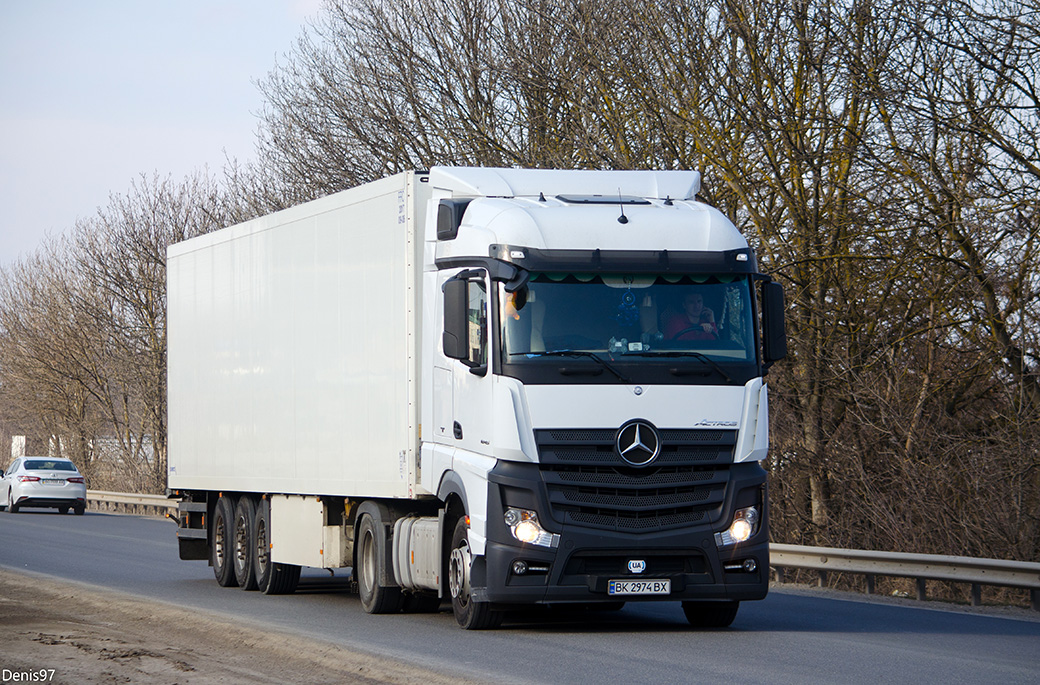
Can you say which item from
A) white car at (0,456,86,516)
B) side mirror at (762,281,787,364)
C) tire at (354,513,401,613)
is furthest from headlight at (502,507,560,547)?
white car at (0,456,86,516)

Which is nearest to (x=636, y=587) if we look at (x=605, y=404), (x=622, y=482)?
(x=622, y=482)

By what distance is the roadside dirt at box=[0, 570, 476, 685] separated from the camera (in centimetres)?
898

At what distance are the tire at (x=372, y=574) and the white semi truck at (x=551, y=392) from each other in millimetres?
26

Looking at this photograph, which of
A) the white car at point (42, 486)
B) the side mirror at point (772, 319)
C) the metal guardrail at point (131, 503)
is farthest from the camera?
the white car at point (42, 486)

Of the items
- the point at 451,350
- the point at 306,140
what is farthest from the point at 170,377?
the point at 306,140

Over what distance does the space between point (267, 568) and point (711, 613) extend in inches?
227

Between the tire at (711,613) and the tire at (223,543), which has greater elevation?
the tire at (223,543)

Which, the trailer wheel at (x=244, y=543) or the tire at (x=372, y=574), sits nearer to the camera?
the tire at (x=372, y=574)

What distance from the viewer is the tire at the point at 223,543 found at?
17031 millimetres

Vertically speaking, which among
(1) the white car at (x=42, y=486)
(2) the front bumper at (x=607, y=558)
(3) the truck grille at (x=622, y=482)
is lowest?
(2) the front bumper at (x=607, y=558)

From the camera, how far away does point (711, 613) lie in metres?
12.0

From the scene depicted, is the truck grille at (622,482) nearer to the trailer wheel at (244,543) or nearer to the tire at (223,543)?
the trailer wheel at (244,543)

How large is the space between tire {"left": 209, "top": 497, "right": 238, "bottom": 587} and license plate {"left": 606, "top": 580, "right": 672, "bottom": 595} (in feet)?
23.9

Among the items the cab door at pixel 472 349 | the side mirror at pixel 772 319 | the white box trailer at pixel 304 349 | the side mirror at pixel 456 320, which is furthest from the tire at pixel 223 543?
the side mirror at pixel 772 319
